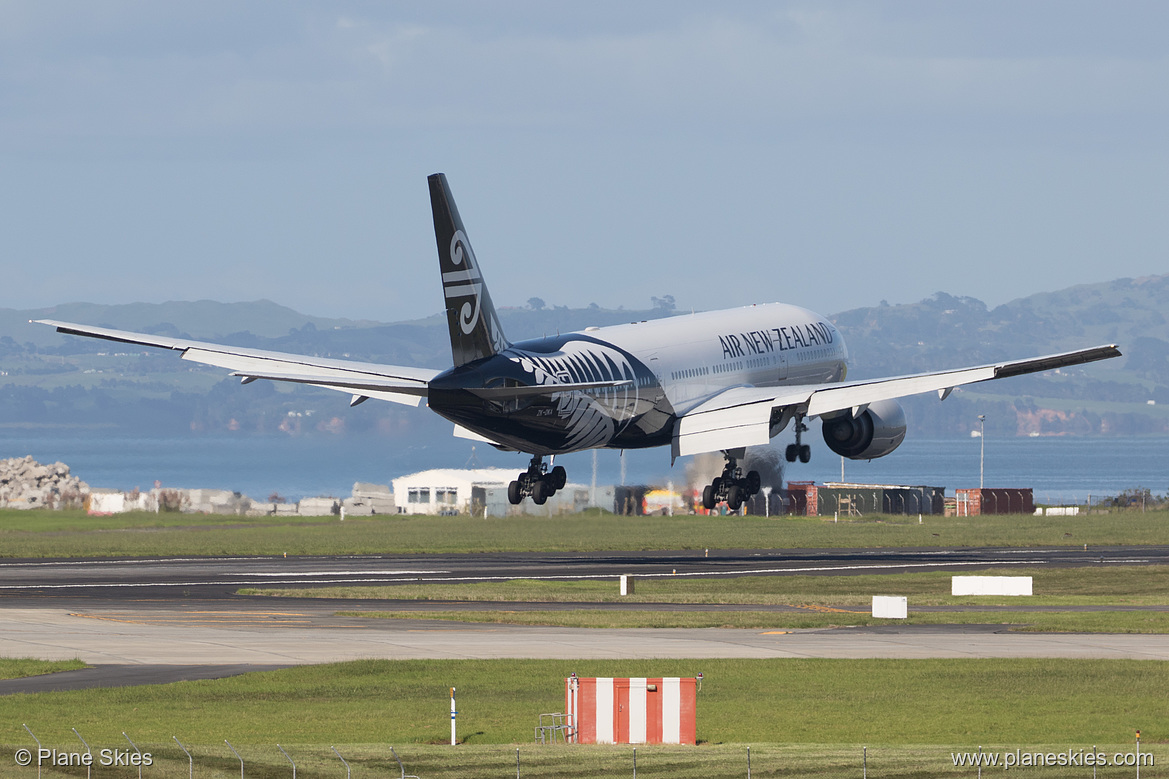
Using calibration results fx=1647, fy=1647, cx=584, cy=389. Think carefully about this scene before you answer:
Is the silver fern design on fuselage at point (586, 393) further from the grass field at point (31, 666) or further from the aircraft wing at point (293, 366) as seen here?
the grass field at point (31, 666)

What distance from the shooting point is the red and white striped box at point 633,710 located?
31344mm

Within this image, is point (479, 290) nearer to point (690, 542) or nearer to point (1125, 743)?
point (1125, 743)

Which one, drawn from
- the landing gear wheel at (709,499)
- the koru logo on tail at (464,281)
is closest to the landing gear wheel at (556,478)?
the landing gear wheel at (709,499)

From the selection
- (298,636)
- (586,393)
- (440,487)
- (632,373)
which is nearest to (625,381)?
(632,373)

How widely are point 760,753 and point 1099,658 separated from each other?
18.3 metres

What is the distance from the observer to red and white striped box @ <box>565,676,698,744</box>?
3134 cm

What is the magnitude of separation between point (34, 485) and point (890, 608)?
132 m

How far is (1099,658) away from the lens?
44969 mm

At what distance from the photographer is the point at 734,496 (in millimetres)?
74875

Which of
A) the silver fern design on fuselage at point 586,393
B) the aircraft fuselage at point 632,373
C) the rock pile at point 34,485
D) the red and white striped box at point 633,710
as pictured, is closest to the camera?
the red and white striped box at point 633,710

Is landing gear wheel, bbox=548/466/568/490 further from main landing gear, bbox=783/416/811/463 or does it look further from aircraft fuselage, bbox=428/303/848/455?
main landing gear, bbox=783/416/811/463

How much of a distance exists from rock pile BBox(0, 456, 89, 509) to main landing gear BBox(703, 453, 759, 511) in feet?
318

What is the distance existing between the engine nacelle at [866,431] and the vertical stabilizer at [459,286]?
20.5 m

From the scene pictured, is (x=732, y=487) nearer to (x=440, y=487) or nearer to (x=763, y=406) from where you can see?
(x=763, y=406)
